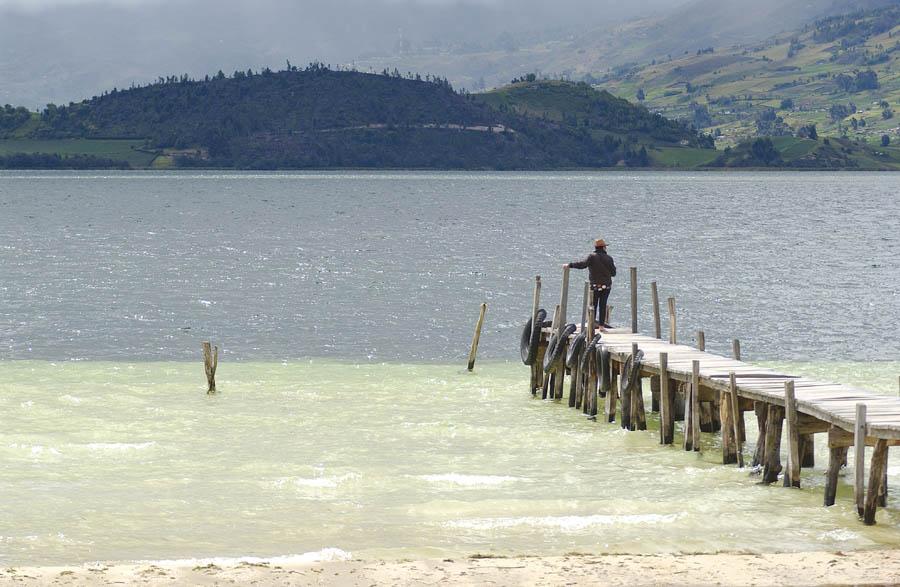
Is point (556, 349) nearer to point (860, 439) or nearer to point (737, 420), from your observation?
point (737, 420)

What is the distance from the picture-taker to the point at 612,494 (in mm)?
24328

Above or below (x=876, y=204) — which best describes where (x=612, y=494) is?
below

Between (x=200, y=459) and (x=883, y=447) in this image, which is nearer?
(x=883, y=447)

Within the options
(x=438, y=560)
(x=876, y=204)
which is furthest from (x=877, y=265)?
(x=876, y=204)

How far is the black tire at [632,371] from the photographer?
99.9 ft

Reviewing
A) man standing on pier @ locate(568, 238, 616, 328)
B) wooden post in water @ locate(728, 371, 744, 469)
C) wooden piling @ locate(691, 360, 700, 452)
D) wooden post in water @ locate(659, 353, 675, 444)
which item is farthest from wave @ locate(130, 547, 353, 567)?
man standing on pier @ locate(568, 238, 616, 328)

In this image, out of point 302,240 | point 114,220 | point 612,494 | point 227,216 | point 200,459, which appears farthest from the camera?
point 227,216

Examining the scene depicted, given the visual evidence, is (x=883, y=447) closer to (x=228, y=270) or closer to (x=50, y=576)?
(x=50, y=576)

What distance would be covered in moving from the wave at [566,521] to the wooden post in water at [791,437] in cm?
284

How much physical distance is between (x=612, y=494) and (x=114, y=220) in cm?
13203

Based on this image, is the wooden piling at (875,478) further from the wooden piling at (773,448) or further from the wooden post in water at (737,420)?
the wooden post in water at (737,420)

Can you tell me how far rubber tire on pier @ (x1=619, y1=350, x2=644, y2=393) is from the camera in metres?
30.4

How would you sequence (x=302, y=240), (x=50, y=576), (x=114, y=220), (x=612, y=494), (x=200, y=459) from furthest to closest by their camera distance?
(x=114, y=220), (x=302, y=240), (x=200, y=459), (x=612, y=494), (x=50, y=576)

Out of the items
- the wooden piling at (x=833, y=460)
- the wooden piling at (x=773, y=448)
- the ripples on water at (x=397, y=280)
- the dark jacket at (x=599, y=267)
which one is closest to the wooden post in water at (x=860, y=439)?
the wooden piling at (x=833, y=460)
